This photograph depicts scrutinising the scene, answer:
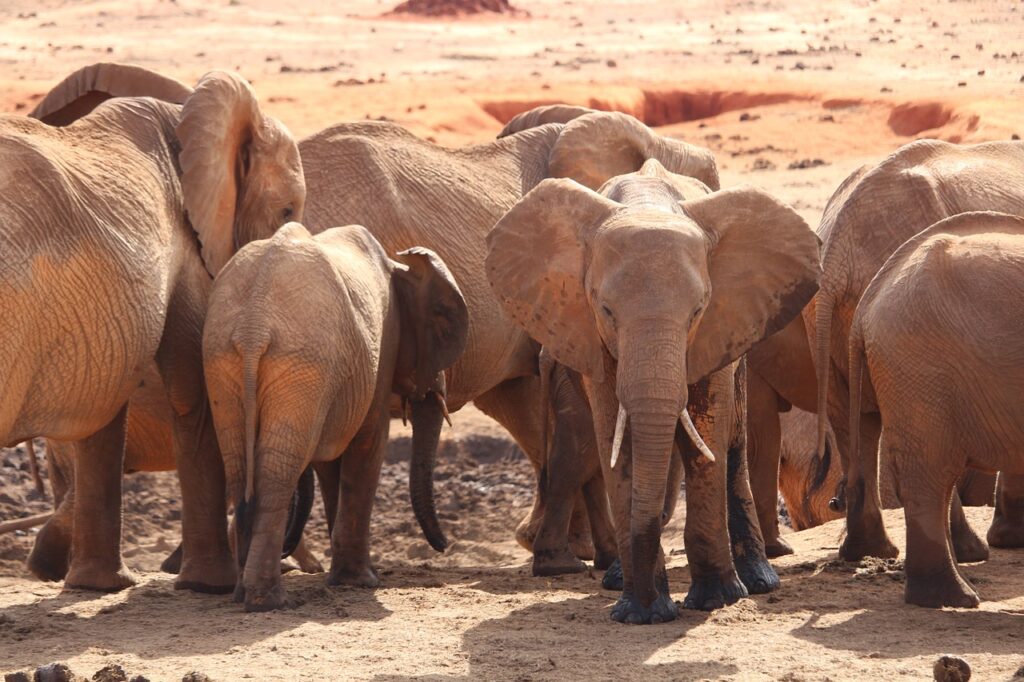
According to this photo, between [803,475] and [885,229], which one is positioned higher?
[885,229]

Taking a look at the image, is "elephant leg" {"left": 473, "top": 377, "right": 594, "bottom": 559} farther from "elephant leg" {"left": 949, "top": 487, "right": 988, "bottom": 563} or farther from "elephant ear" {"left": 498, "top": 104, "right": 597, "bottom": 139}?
"elephant leg" {"left": 949, "top": 487, "right": 988, "bottom": 563}

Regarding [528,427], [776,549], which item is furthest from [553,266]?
[528,427]

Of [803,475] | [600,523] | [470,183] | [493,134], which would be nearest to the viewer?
[600,523]

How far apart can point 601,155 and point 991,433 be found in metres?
3.43

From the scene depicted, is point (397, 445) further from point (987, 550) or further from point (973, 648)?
point (973, 648)

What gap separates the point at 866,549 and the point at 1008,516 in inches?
28.2

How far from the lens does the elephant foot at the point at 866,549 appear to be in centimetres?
775

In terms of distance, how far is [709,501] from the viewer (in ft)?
22.3

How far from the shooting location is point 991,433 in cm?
642

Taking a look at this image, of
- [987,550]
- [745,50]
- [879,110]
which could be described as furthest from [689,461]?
[745,50]

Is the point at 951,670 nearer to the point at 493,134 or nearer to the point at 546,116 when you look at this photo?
the point at 546,116

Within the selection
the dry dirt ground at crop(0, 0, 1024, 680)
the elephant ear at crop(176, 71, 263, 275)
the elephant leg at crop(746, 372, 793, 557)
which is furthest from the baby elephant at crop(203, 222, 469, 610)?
the elephant leg at crop(746, 372, 793, 557)

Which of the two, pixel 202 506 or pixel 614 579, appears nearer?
pixel 614 579

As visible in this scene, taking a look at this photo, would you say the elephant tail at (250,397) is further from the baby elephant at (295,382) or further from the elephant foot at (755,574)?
the elephant foot at (755,574)
